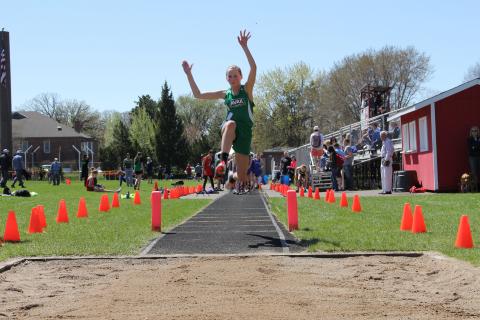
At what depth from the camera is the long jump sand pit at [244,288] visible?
538cm

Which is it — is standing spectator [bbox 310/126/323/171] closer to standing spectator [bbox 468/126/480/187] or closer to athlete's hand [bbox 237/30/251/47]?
standing spectator [bbox 468/126/480/187]

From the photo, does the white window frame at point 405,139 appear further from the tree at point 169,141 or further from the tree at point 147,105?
the tree at point 147,105

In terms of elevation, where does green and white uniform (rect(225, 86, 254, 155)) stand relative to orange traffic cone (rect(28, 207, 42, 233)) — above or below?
above

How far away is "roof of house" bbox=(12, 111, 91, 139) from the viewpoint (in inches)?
3713

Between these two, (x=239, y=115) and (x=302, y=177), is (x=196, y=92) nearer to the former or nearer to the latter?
(x=239, y=115)

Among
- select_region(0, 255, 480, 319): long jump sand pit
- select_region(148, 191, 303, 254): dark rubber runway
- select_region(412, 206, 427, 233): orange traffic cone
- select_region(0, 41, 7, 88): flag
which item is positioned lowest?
select_region(0, 255, 480, 319): long jump sand pit

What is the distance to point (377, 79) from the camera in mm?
62188

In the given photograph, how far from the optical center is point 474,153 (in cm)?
2250

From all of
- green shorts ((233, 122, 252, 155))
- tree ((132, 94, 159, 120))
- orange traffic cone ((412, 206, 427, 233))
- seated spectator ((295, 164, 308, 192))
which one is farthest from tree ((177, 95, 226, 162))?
green shorts ((233, 122, 252, 155))

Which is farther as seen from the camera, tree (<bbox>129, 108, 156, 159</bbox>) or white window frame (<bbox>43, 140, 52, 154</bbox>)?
white window frame (<bbox>43, 140, 52, 154</bbox>)

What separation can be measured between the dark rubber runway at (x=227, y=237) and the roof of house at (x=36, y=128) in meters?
83.5

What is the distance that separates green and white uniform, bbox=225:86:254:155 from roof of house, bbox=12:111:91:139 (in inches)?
3474

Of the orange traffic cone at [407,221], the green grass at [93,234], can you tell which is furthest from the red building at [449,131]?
the orange traffic cone at [407,221]

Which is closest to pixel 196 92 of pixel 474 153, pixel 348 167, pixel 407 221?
pixel 407 221
